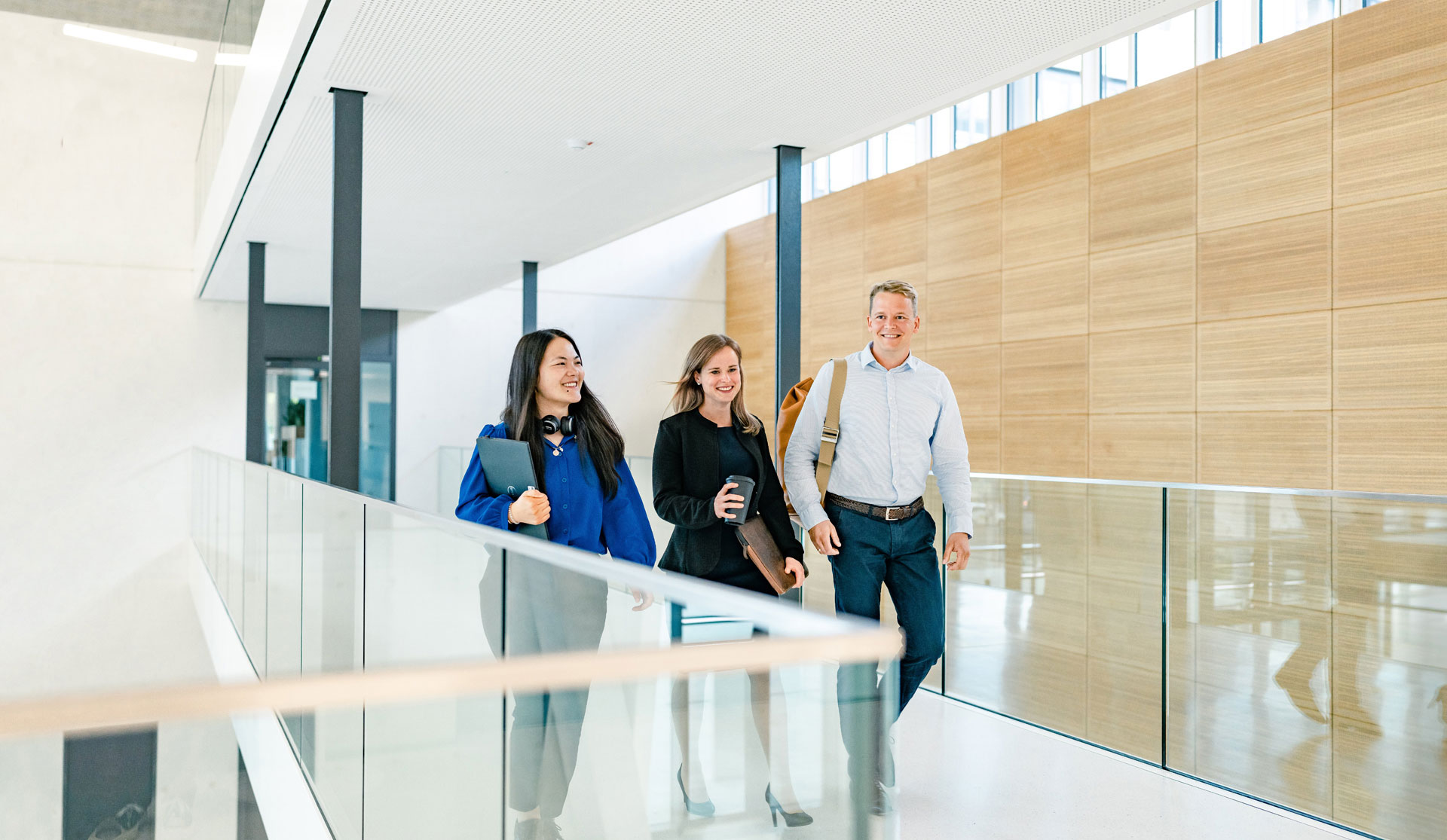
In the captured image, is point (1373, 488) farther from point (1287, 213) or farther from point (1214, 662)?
point (1214, 662)

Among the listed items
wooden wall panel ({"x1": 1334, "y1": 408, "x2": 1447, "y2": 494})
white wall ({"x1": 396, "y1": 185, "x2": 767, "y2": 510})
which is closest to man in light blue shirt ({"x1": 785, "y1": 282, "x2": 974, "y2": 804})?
wooden wall panel ({"x1": 1334, "y1": 408, "x2": 1447, "y2": 494})

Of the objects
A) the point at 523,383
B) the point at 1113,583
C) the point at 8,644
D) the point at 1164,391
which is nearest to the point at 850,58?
the point at 523,383

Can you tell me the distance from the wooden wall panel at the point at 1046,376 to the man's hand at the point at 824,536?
5304 millimetres

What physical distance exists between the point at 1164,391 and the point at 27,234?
10802 mm

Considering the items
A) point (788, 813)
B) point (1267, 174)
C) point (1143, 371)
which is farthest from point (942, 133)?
point (788, 813)

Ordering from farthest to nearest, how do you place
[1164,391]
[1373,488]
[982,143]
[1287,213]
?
[982,143] → [1164,391] → [1287,213] → [1373,488]

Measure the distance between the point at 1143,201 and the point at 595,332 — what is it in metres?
7.39

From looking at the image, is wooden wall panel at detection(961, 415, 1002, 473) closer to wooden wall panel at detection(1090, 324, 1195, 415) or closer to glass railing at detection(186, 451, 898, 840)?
wooden wall panel at detection(1090, 324, 1195, 415)

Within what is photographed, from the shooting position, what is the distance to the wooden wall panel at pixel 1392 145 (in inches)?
218

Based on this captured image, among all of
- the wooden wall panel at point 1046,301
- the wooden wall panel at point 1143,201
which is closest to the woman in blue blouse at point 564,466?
the wooden wall panel at point 1143,201

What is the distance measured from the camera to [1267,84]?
6469 millimetres

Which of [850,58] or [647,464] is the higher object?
[850,58]

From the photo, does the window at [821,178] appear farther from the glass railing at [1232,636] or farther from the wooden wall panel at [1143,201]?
the glass railing at [1232,636]

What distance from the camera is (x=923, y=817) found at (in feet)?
10.8
